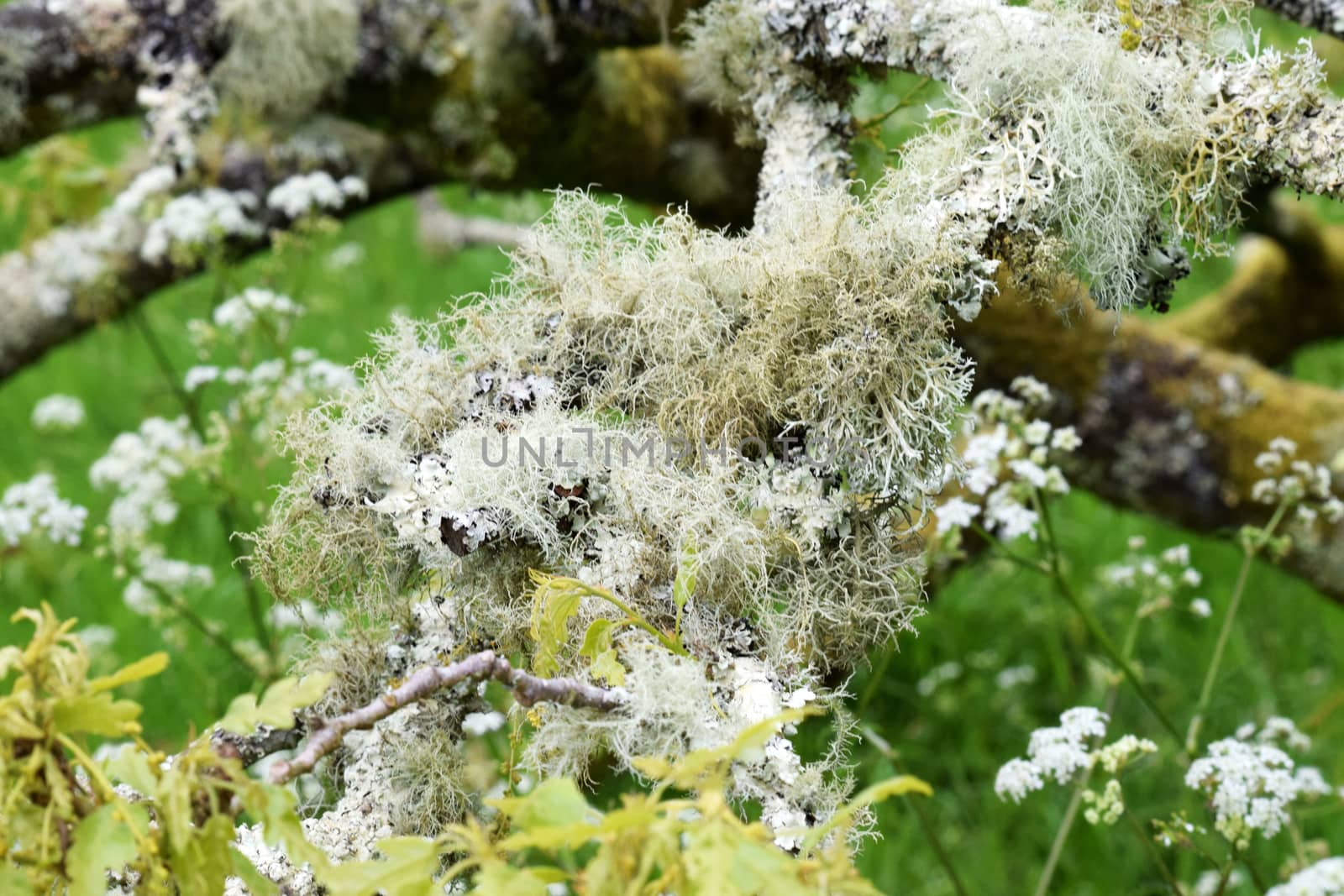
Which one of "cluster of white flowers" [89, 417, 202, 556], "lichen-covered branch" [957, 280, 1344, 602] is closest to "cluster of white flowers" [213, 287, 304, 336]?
"cluster of white flowers" [89, 417, 202, 556]

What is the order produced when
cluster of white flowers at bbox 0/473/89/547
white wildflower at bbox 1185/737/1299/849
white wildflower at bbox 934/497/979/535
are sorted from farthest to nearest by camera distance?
cluster of white flowers at bbox 0/473/89/547 < white wildflower at bbox 934/497/979/535 < white wildflower at bbox 1185/737/1299/849

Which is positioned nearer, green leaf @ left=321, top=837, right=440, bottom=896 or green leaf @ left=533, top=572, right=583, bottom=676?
green leaf @ left=321, top=837, right=440, bottom=896

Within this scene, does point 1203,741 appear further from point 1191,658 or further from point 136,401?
point 136,401

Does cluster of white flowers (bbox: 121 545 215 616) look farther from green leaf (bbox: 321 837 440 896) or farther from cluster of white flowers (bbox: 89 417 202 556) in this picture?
green leaf (bbox: 321 837 440 896)

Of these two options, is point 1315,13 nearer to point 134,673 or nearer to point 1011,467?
point 1011,467

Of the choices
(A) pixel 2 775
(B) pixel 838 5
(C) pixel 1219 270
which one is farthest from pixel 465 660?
(C) pixel 1219 270

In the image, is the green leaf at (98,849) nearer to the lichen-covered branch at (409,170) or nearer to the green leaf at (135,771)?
the green leaf at (135,771)
